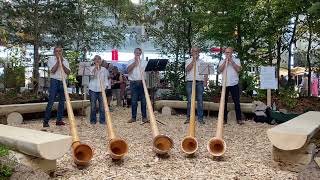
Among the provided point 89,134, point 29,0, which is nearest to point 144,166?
point 89,134

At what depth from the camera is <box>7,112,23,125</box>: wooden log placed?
8461mm

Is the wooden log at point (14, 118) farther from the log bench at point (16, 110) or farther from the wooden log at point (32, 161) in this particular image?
the wooden log at point (32, 161)

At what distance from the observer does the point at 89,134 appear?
23.8ft

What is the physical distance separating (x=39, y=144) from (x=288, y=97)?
7.22m

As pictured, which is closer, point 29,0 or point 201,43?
→ point 29,0

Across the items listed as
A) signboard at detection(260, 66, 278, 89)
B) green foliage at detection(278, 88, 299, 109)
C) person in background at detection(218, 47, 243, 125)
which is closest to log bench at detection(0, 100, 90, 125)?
person in background at detection(218, 47, 243, 125)

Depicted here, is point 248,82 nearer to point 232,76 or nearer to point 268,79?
point 268,79

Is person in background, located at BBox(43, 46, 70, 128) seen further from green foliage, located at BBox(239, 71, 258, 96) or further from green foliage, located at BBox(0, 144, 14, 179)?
green foliage, located at BBox(239, 71, 258, 96)

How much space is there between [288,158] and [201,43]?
8.68m

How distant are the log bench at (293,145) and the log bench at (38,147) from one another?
2171 millimetres

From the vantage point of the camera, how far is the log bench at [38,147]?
4.26 meters

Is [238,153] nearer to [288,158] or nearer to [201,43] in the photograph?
[288,158]

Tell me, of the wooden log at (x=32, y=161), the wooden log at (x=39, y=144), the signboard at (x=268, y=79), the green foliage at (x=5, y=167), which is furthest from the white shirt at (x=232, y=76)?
the green foliage at (x=5, y=167)

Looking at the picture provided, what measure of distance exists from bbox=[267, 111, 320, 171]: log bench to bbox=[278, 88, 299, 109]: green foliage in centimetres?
460
